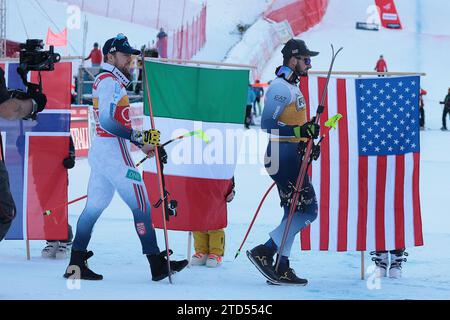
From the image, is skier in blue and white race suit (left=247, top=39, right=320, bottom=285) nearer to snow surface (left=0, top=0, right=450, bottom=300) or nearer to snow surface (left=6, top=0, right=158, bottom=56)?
snow surface (left=0, top=0, right=450, bottom=300)

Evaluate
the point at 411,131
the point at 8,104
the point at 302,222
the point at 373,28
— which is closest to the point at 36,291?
the point at 8,104

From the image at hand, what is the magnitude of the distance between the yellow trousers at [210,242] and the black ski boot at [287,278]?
3.52 feet

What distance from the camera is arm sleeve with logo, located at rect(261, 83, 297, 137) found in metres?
7.75

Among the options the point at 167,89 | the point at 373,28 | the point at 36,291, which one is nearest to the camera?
the point at 36,291

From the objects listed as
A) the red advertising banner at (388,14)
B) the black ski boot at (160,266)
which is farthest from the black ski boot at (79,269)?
the red advertising banner at (388,14)

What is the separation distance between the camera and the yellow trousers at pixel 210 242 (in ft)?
28.9

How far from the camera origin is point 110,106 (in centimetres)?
744

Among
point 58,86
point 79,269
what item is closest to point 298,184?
point 79,269

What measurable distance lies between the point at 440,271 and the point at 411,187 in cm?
89

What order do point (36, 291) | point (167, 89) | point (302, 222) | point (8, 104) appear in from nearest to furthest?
point (8, 104), point (36, 291), point (302, 222), point (167, 89)

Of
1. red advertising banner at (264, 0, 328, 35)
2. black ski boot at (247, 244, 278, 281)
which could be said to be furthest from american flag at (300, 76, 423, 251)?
red advertising banner at (264, 0, 328, 35)

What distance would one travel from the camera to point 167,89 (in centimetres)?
859

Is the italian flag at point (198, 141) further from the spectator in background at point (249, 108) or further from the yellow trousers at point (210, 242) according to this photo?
the spectator in background at point (249, 108)
